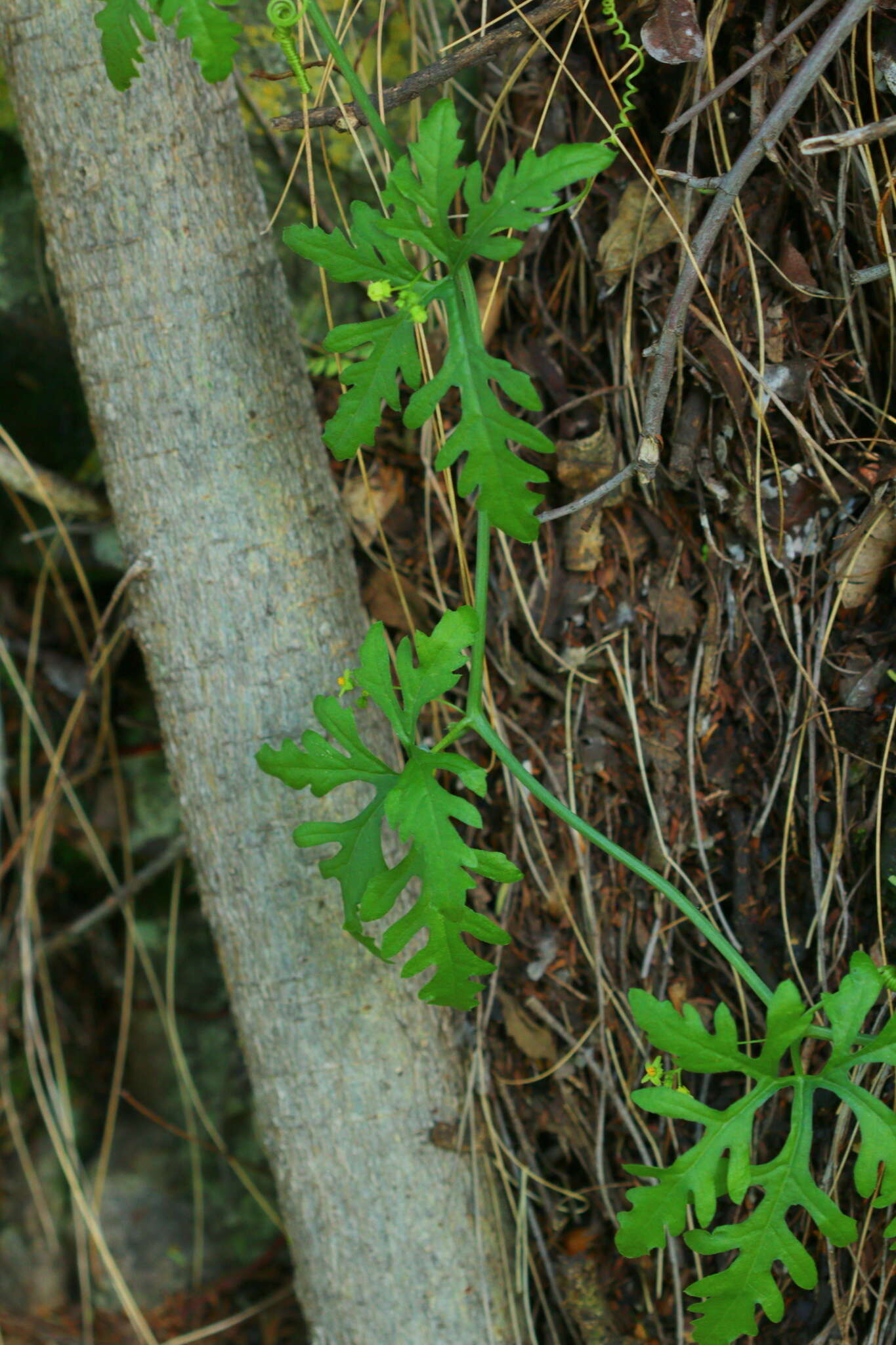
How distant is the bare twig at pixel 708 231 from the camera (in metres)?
1.38

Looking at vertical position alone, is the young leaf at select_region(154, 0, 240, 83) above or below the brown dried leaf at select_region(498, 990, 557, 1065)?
above

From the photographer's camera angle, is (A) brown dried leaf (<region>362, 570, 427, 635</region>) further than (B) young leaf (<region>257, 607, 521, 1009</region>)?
Yes

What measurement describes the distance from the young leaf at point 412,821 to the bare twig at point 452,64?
2.51ft

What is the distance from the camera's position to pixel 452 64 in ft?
4.63

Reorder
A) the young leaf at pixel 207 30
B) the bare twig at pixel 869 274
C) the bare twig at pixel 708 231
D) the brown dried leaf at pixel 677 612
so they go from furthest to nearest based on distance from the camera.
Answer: the brown dried leaf at pixel 677 612, the bare twig at pixel 869 274, the bare twig at pixel 708 231, the young leaf at pixel 207 30

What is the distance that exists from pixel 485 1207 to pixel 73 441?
1897 mm

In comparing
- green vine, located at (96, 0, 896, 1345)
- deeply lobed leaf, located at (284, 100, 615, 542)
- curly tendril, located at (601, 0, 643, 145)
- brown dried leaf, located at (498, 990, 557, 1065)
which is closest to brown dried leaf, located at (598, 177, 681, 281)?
curly tendril, located at (601, 0, 643, 145)

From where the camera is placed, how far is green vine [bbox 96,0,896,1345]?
1.19 m

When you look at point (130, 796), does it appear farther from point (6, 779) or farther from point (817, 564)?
point (817, 564)

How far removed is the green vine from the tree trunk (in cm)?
25

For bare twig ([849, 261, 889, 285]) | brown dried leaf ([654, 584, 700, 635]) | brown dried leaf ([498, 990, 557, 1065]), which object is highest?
bare twig ([849, 261, 889, 285])

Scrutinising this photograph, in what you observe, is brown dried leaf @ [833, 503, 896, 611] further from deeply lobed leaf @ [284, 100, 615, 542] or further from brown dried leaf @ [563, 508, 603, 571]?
deeply lobed leaf @ [284, 100, 615, 542]

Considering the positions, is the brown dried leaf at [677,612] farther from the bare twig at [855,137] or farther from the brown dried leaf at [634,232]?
the bare twig at [855,137]

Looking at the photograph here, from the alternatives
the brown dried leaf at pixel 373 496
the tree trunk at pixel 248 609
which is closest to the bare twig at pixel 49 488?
the tree trunk at pixel 248 609
